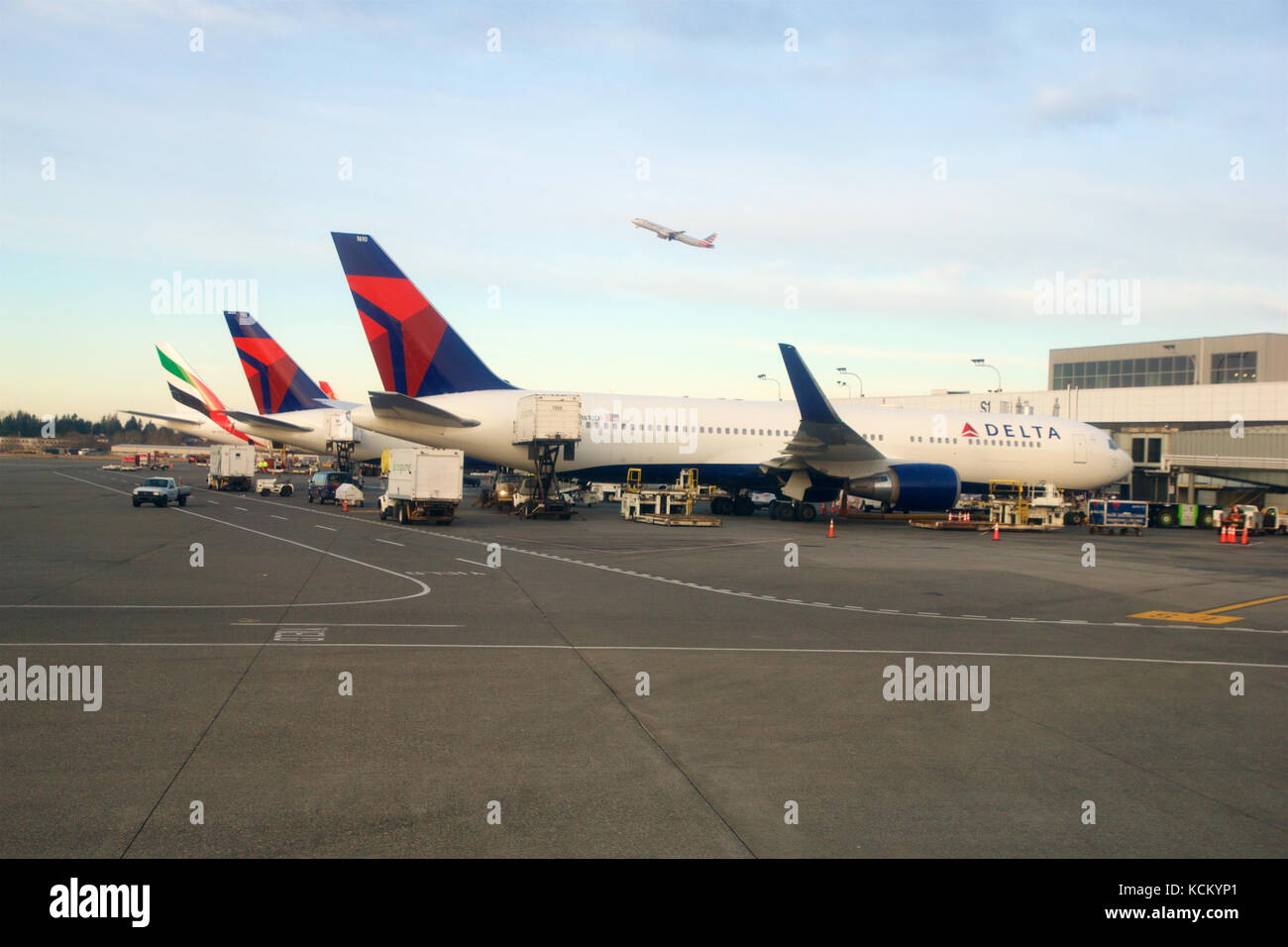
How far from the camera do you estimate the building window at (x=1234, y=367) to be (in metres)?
73.7

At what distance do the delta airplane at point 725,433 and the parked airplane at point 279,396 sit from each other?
18744mm

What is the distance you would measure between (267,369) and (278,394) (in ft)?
5.56

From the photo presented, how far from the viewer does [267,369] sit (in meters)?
58.3

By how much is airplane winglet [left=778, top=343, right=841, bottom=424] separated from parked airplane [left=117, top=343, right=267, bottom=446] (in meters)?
48.8

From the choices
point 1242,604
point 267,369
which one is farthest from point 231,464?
point 1242,604

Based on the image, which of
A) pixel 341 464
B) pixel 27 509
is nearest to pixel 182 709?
pixel 27 509

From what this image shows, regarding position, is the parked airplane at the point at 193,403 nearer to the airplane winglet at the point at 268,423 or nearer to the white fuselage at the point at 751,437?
the airplane winglet at the point at 268,423

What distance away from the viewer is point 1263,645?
14859 millimetres

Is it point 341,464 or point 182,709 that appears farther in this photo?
point 341,464

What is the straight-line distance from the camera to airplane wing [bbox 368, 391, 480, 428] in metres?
34.9

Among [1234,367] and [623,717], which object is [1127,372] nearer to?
[1234,367]

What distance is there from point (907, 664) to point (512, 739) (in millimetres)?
6010
